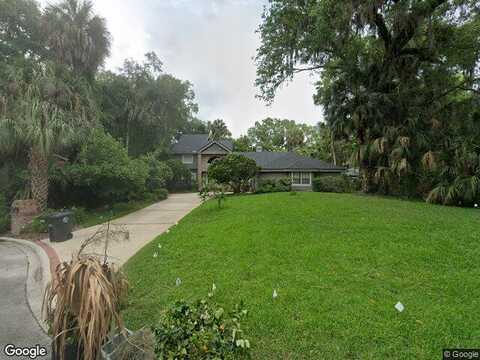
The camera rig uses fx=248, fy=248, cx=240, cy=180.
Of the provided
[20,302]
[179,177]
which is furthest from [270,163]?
[20,302]

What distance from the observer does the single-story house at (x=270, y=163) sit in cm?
2127

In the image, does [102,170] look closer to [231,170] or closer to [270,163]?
[231,170]

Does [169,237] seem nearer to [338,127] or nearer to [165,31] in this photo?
[165,31]

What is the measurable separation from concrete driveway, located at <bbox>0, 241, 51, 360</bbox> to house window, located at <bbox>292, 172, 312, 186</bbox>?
18235mm

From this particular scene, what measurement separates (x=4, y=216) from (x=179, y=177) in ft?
55.5

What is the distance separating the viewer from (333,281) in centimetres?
403

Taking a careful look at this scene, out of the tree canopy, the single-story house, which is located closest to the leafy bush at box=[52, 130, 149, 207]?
the tree canopy

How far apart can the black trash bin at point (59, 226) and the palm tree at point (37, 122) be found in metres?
3.03

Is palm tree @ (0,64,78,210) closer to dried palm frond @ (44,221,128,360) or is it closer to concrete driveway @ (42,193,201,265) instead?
concrete driveway @ (42,193,201,265)

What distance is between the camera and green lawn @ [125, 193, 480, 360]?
2.69 metres

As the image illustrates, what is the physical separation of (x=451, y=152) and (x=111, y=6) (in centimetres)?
1676

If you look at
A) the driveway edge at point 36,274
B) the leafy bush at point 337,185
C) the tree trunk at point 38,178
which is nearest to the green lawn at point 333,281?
the driveway edge at point 36,274

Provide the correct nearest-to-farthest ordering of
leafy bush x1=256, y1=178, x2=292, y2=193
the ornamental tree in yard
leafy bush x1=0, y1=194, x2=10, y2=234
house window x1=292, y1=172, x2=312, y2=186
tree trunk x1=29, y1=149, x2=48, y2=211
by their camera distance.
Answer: leafy bush x1=0, y1=194, x2=10, y2=234, tree trunk x1=29, y1=149, x2=48, y2=211, the ornamental tree in yard, leafy bush x1=256, y1=178, x2=292, y2=193, house window x1=292, y1=172, x2=312, y2=186

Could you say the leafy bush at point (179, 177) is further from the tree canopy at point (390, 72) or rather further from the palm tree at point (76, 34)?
the palm tree at point (76, 34)
